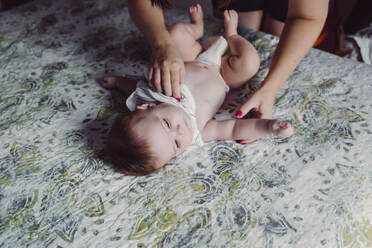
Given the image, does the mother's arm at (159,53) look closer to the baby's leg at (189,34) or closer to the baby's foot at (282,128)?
the baby's leg at (189,34)

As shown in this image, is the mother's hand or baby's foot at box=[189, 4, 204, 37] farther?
baby's foot at box=[189, 4, 204, 37]

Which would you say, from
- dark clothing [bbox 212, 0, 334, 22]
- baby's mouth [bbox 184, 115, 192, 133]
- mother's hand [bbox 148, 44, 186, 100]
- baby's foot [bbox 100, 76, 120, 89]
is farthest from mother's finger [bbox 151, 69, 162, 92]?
dark clothing [bbox 212, 0, 334, 22]

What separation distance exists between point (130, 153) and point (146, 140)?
58 millimetres

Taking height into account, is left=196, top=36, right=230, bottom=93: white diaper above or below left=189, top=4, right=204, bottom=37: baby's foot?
below

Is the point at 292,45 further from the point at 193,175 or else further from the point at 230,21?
the point at 193,175

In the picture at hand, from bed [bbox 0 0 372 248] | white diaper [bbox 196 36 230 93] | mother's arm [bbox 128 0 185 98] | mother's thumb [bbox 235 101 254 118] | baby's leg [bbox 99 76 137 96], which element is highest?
mother's arm [bbox 128 0 185 98]

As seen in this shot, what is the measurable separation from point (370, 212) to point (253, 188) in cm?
29

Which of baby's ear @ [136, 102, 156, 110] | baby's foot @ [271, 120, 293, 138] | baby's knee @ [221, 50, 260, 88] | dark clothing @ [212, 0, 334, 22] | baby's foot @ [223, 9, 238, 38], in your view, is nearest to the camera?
baby's foot @ [271, 120, 293, 138]

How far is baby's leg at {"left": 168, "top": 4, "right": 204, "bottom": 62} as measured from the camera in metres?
1.14

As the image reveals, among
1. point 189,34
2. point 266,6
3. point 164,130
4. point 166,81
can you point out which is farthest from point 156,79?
point 266,6

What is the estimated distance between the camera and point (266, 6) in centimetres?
149

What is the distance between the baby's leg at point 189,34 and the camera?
1.14 m

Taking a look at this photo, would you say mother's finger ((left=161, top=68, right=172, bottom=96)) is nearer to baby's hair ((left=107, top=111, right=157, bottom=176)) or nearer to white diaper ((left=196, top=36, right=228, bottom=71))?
baby's hair ((left=107, top=111, right=157, bottom=176))

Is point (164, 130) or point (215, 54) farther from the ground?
point (215, 54)
